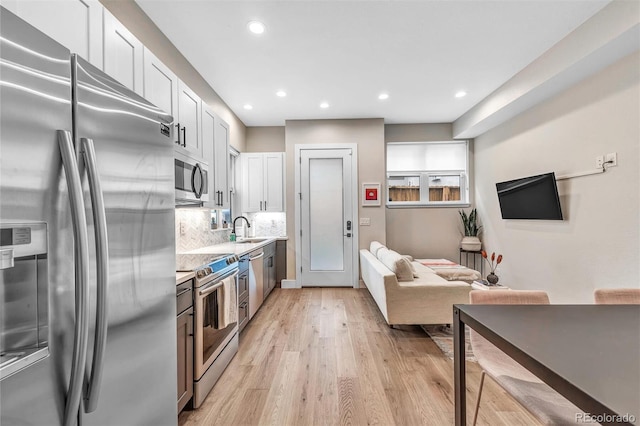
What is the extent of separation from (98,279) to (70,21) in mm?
1344

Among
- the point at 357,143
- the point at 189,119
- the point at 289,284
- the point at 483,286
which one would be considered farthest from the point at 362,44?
the point at 289,284

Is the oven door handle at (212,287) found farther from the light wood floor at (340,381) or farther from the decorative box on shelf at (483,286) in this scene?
the decorative box on shelf at (483,286)

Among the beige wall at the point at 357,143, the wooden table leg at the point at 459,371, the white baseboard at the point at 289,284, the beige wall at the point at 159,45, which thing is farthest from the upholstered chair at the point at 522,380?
the white baseboard at the point at 289,284

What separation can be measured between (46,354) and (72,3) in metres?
1.58

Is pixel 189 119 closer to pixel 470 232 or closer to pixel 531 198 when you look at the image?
pixel 531 198

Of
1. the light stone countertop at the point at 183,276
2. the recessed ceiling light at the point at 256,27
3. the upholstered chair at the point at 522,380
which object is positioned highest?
the recessed ceiling light at the point at 256,27

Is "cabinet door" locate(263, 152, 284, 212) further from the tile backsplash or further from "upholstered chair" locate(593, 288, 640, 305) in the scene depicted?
"upholstered chair" locate(593, 288, 640, 305)

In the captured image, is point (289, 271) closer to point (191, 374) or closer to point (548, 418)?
point (191, 374)

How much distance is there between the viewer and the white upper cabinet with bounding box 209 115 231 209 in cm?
322

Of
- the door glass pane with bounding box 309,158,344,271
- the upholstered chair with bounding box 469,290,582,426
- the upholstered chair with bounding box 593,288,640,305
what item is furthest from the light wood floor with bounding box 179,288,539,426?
the door glass pane with bounding box 309,158,344,271

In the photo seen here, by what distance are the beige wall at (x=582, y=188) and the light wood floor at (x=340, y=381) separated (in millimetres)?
1728

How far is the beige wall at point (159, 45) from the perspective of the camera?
2094 millimetres

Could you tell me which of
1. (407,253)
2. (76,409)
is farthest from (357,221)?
(76,409)

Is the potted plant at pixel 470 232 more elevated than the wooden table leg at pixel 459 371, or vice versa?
the potted plant at pixel 470 232
